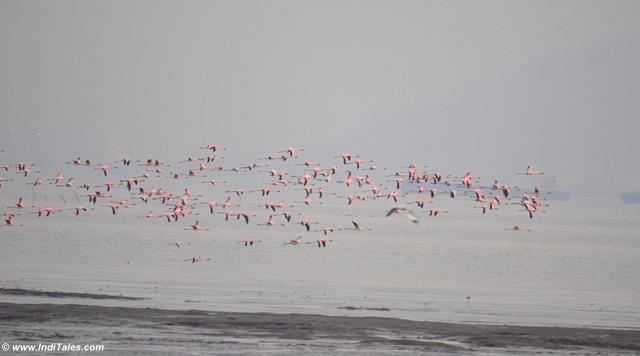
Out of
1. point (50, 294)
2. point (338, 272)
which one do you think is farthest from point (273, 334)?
point (338, 272)

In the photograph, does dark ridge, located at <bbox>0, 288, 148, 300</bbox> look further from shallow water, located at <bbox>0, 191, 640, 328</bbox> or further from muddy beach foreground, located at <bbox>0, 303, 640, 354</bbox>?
muddy beach foreground, located at <bbox>0, 303, 640, 354</bbox>

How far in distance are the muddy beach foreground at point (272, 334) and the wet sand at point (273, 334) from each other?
35mm

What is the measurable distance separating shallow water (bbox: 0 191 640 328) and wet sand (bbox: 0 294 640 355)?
359 centimetres

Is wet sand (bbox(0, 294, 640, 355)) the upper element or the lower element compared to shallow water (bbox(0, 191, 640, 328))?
upper

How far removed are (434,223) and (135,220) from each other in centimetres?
5287

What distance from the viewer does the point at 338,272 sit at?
8075 cm

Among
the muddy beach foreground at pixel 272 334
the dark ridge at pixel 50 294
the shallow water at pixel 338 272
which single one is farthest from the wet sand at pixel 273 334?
the dark ridge at pixel 50 294

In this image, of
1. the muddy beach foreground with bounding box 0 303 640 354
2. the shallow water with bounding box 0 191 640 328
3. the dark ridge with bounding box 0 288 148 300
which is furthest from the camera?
the shallow water with bounding box 0 191 640 328

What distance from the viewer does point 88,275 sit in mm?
68500

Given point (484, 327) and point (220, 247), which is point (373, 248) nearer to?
point (220, 247)

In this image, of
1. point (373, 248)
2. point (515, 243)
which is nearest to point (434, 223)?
point (515, 243)

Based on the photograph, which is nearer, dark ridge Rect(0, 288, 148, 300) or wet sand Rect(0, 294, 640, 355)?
wet sand Rect(0, 294, 640, 355)

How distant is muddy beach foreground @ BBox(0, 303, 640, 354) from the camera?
4150 cm

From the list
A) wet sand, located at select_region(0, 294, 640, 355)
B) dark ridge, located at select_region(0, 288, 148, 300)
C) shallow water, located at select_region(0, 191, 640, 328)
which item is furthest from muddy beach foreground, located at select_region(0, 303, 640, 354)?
dark ridge, located at select_region(0, 288, 148, 300)
